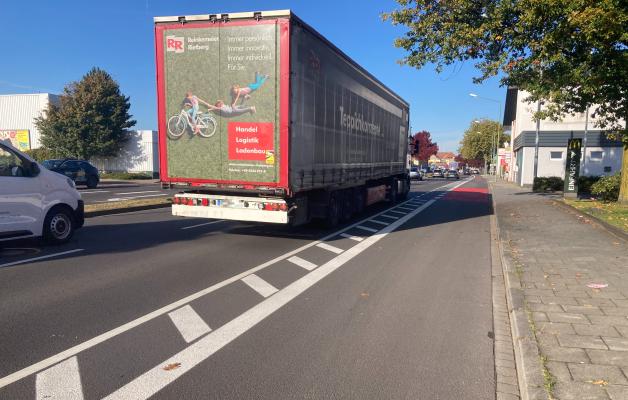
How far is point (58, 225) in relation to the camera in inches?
344

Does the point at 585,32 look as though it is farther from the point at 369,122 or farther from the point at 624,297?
the point at 624,297

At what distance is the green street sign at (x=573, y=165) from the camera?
794 inches

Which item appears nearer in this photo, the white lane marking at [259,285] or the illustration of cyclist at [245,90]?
the white lane marking at [259,285]

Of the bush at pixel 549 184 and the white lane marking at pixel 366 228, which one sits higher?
the bush at pixel 549 184

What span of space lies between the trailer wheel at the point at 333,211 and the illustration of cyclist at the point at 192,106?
3.61 metres

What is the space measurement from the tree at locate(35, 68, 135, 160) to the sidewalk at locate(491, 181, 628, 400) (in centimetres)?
3755

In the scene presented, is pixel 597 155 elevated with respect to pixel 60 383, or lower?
elevated

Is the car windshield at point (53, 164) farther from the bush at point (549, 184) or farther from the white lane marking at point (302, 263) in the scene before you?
the bush at point (549, 184)

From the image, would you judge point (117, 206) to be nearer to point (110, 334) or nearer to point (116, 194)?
point (116, 194)

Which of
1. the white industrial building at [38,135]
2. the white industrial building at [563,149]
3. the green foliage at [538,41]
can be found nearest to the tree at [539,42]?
the green foliage at [538,41]

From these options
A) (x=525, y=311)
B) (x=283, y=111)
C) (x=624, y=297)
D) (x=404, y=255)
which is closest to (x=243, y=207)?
(x=283, y=111)

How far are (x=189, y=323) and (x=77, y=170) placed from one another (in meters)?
23.2

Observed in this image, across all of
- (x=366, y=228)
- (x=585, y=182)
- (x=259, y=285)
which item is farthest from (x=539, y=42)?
(x=585, y=182)

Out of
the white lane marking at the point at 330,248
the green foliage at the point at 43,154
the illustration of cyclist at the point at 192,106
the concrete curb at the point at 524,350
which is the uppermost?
the illustration of cyclist at the point at 192,106
